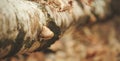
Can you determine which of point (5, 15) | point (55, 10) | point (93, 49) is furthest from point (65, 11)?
point (93, 49)

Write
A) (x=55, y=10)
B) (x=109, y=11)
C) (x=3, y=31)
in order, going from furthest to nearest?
(x=109, y=11) < (x=55, y=10) < (x=3, y=31)

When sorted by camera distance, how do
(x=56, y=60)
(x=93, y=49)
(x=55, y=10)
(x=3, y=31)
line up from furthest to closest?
(x=93, y=49) → (x=56, y=60) → (x=55, y=10) → (x=3, y=31)

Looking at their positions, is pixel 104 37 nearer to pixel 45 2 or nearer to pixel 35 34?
pixel 45 2

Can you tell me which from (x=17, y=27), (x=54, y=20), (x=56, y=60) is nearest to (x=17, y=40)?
(x=17, y=27)

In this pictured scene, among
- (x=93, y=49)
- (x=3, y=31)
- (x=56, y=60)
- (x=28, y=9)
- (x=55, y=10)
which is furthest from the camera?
(x=93, y=49)

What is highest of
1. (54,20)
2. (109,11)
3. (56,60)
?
(109,11)

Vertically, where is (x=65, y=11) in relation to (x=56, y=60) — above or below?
above

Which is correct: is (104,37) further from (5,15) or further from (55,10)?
(5,15)

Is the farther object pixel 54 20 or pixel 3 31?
pixel 54 20

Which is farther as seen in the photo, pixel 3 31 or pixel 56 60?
pixel 56 60
